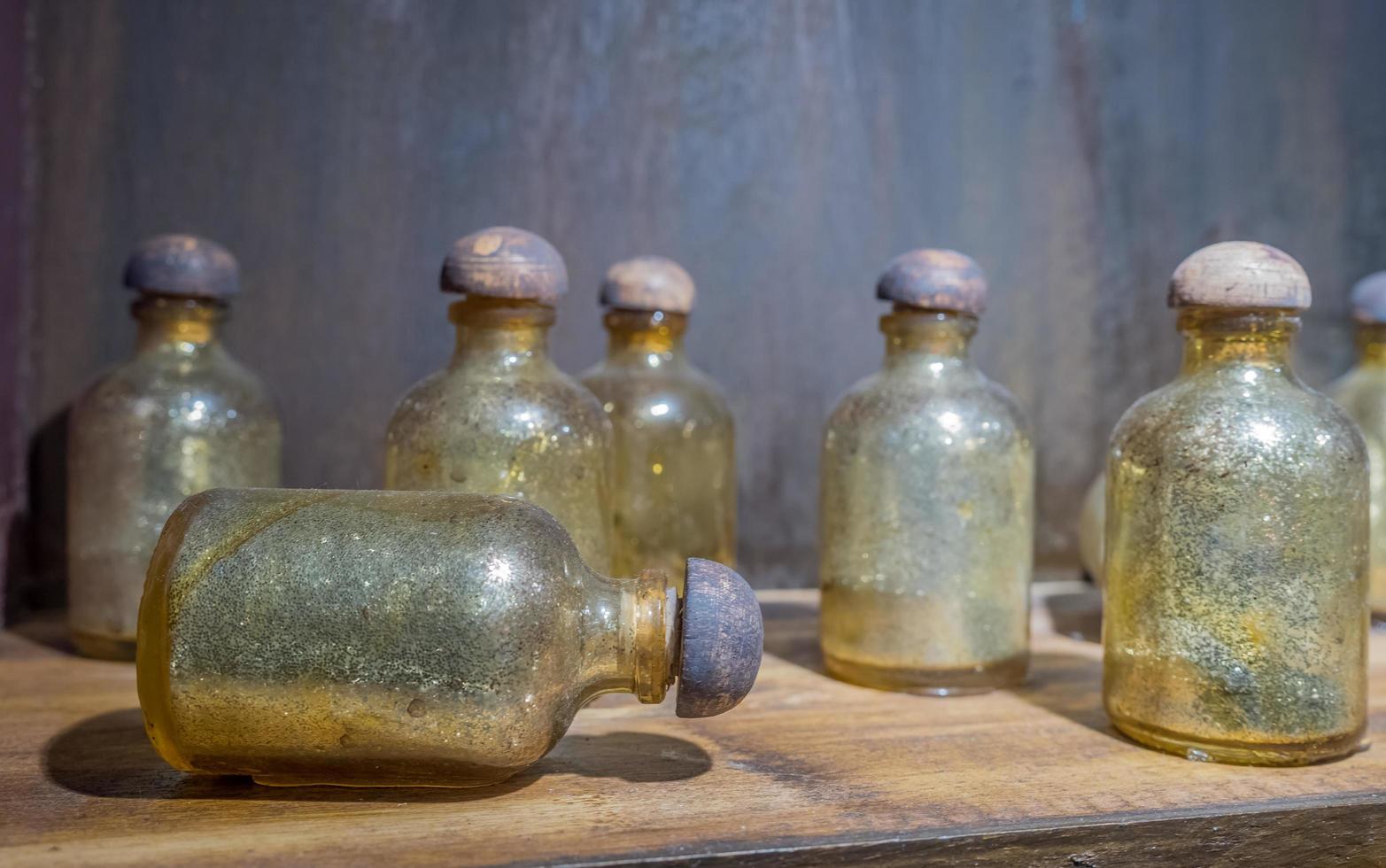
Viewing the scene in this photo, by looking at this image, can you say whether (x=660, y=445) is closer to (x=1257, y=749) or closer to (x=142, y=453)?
(x=142, y=453)

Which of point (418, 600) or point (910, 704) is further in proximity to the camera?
point (910, 704)

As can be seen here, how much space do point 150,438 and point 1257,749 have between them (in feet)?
2.74

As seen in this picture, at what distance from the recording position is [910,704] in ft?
2.68

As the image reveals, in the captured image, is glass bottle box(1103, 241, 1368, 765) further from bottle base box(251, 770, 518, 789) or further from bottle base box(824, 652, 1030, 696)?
bottle base box(251, 770, 518, 789)

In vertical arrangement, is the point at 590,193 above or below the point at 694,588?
above

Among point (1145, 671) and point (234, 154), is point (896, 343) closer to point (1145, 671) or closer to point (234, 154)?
point (1145, 671)

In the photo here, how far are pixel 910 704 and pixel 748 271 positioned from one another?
1.96ft

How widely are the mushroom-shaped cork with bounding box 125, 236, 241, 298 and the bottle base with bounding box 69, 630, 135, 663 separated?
283mm

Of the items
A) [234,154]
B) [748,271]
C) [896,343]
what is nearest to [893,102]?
[748,271]

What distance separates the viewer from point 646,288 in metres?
1.03

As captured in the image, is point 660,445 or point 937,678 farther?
point 660,445

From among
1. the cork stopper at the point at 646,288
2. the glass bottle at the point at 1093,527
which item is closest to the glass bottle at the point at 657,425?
the cork stopper at the point at 646,288

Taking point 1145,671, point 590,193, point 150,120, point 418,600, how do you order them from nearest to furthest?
point 418,600, point 1145,671, point 150,120, point 590,193

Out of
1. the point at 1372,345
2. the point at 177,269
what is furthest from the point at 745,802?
the point at 1372,345
